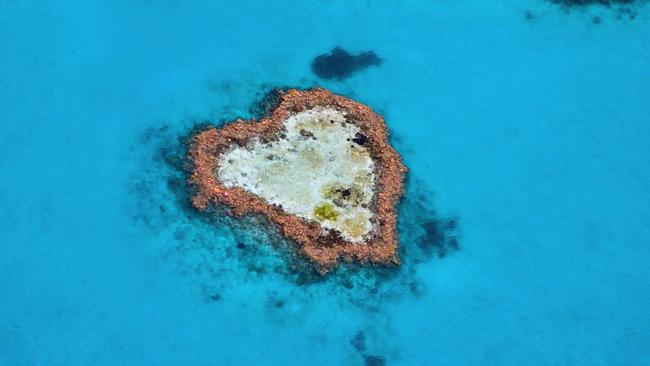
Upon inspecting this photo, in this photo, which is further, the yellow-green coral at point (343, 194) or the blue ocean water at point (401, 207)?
the yellow-green coral at point (343, 194)

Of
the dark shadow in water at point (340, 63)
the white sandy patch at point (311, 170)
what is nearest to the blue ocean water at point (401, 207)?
the dark shadow in water at point (340, 63)

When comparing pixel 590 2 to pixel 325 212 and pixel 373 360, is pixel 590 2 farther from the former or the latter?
pixel 373 360

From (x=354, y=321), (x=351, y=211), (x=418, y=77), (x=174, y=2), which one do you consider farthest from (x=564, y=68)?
(x=174, y=2)

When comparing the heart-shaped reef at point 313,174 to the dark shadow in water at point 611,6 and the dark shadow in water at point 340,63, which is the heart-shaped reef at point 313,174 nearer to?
the dark shadow in water at point 340,63

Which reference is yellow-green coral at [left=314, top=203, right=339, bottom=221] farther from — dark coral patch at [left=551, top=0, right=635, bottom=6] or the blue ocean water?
dark coral patch at [left=551, top=0, right=635, bottom=6]

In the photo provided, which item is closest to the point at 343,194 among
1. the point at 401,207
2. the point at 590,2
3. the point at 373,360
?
the point at 401,207

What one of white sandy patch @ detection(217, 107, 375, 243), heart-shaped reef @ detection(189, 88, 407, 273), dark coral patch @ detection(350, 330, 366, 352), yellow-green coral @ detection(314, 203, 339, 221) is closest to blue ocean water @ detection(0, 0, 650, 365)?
dark coral patch @ detection(350, 330, 366, 352)
